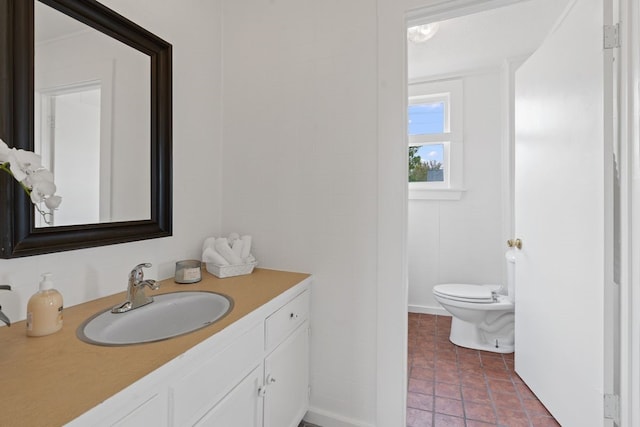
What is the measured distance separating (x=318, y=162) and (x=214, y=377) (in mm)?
1059

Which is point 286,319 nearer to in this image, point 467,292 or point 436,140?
point 467,292

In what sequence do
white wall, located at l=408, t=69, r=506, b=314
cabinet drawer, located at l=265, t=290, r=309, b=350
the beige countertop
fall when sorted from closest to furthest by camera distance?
the beige countertop
cabinet drawer, located at l=265, t=290, r=309, b=350
white wall, located at l=408, t=69, r=506, b=314

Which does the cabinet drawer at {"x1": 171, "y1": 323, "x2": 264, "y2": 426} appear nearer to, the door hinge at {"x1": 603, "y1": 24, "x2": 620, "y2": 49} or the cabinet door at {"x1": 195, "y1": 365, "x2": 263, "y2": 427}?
the cabinet door at {"x1": 195, "y1": 365, "x2": 263, "y2": 427}

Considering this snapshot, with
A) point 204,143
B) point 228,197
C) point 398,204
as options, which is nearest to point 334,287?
point 398,204

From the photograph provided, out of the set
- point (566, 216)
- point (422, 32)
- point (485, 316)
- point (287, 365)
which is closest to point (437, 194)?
point (485, 316)

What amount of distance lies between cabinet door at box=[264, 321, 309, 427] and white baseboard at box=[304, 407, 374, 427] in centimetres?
6

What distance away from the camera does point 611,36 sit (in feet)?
3.98

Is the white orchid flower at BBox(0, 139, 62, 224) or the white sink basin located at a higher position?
the white orchid flower at BBox(0, 139, 62, 224)

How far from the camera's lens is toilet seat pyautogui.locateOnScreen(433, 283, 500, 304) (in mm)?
2416

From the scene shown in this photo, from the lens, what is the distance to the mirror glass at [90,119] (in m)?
1.00

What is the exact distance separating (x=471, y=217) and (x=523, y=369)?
141cm

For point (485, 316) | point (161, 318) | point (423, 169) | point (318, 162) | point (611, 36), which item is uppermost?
point (611, 36)

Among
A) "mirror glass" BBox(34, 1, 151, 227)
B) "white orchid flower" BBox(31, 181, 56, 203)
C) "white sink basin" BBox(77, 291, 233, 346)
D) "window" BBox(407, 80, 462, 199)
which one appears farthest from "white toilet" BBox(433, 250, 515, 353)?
"white orchid flower" BBox(31, 181, 56, 203)

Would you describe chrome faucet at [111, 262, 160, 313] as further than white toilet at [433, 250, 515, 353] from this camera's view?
No
